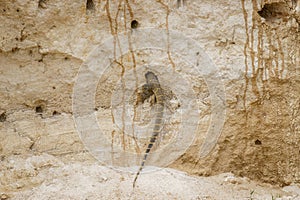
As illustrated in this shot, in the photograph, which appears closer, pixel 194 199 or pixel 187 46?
pixel 194 199

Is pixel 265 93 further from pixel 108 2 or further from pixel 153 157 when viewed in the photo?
pixel 108 2

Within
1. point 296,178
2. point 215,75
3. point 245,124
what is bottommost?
point 296,178

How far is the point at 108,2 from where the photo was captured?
387 centimetres

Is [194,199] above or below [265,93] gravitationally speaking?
below

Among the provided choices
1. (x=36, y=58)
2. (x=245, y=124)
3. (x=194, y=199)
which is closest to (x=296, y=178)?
(x=245, y=124)

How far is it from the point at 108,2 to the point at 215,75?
96 centimetres

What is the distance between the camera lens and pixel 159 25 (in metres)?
3.96

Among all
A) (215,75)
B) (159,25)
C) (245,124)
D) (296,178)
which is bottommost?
(296,178)

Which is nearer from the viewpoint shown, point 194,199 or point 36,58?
point 194,199

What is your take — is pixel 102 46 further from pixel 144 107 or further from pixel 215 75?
pixel 215 75

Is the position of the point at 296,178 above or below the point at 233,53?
below

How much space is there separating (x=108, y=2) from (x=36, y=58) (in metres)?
0.67

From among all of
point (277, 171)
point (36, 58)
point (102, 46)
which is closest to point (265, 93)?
point (277, 171)

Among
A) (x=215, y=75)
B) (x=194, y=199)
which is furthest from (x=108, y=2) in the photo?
(x=194, y=199)
